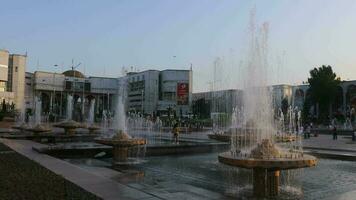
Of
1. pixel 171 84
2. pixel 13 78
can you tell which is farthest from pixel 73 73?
pixel 171 84

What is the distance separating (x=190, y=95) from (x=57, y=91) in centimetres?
4285

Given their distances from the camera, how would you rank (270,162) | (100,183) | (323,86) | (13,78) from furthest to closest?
(13,78) → (323,86) → (100,183) → (270,162)

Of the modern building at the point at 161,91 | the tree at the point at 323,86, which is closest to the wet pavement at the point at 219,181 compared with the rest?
the tree at the point at 323,86

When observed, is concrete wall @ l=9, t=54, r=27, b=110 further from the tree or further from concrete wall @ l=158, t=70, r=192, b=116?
the tree

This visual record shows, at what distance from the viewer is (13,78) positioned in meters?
128

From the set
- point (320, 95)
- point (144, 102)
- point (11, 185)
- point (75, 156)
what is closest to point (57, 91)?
point (144, 102)

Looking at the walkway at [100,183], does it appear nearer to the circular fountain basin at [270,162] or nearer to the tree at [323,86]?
the circular fountain basin at [270,162]

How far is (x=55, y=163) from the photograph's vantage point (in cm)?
1331

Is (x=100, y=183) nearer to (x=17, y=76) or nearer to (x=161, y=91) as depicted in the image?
(x=17, y=76)

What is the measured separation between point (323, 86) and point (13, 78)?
3417 inches

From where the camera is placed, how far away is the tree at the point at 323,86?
82000 mm

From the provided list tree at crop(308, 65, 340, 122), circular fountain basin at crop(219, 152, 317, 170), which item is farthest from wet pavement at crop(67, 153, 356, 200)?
tree at crop(308, 65, 340, 122)

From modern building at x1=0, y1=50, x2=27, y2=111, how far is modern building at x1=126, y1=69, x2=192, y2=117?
110ft

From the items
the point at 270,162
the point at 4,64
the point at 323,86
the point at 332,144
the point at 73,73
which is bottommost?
the point at 332,144
